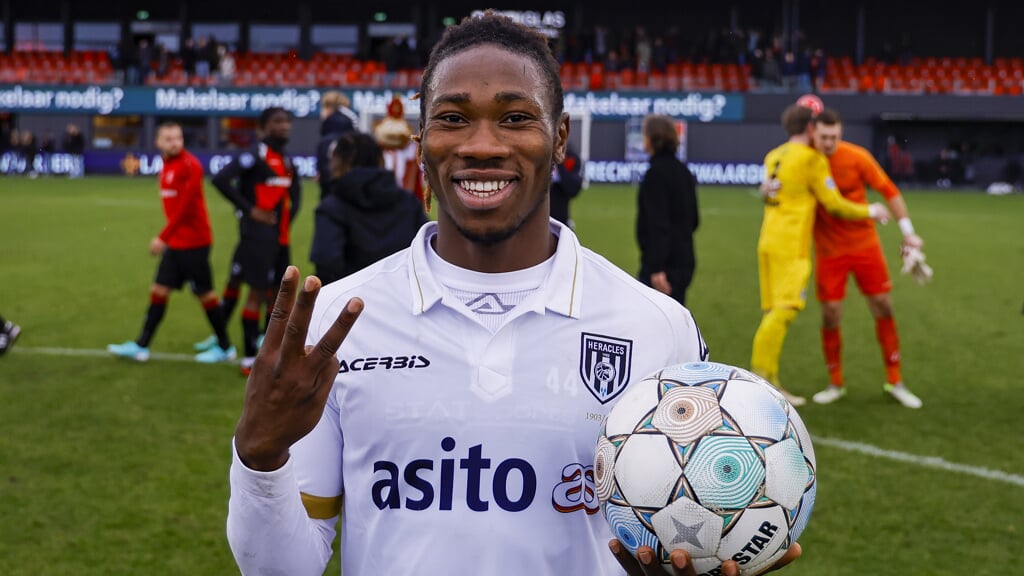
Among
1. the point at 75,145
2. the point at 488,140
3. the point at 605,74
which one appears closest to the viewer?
the point at 488,140

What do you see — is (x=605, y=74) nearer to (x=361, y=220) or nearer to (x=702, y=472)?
(x=361, y=220)

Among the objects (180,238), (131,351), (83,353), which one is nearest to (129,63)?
(83,353)

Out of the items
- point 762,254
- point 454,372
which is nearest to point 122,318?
point 762,254

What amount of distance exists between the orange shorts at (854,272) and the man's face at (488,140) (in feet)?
20.0

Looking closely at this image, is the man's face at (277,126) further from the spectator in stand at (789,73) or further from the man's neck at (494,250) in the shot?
the spectator in stand at (789,73)

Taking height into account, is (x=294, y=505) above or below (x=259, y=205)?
below

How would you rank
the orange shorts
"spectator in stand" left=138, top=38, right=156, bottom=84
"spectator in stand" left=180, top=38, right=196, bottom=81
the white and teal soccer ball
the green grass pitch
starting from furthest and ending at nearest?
"spectator in stand" left=180, top=38, right=196, bottom=81 < "spectator in stand" left=138, top=38, right=156, bottom=84 < the orange shorts < the green grass pitch < the white and teal soccer ball

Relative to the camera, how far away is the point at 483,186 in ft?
6.58

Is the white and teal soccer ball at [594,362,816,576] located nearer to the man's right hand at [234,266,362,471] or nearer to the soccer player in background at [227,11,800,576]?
the soccer player in background at [227,11,800,576]

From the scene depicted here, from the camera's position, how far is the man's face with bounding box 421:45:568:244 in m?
2.00

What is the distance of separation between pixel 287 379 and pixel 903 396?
6929 millimetres

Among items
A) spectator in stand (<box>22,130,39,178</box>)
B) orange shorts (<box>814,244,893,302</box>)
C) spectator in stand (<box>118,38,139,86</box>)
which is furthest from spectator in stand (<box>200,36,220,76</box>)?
orange shorts (<box>814,244,893,302</box>)

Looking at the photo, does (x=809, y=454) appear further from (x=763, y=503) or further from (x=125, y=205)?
(x=125, y=205)

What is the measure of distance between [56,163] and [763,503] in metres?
39.3
